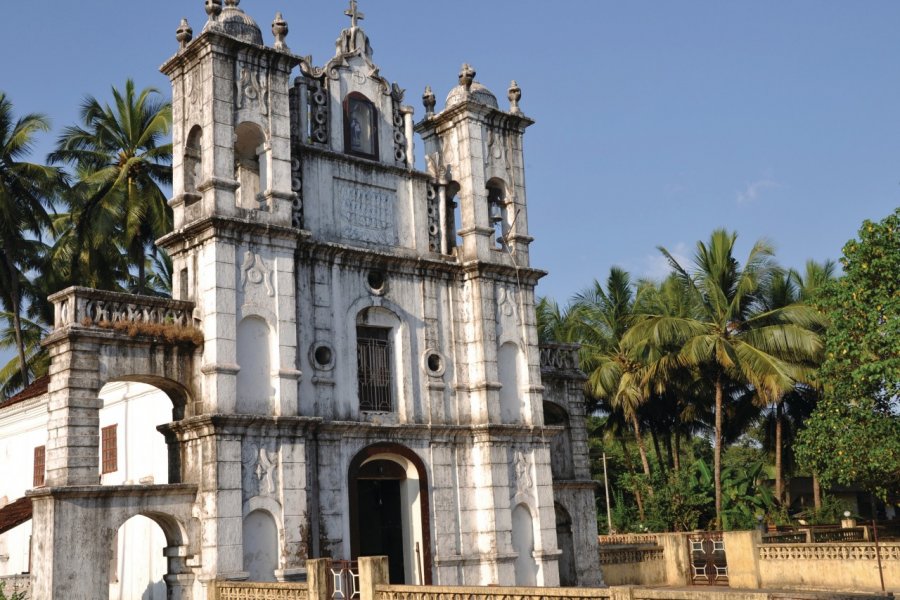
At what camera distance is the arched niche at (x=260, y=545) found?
1864cm

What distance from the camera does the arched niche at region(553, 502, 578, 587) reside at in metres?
24.8

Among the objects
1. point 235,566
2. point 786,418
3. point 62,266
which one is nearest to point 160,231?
point 62,266

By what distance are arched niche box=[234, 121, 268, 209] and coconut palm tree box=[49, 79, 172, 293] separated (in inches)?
461

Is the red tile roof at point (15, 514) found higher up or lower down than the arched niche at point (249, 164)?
lower down

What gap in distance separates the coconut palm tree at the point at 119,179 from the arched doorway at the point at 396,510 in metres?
14.8

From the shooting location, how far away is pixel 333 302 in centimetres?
2123

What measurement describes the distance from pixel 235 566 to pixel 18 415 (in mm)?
14082

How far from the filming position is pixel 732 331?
35.9 metres

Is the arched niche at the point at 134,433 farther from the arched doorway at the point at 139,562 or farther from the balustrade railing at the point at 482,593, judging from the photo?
the balustrade railing at the point at 482,593

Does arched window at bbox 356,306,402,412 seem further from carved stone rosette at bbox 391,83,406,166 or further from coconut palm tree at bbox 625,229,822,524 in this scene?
coconut palm tree at bbox 625,229,822,524

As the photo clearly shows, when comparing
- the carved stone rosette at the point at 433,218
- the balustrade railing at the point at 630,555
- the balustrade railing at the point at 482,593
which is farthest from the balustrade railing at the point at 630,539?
the balustrade railing at the point at 482,593

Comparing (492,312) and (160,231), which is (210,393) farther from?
(160,231)

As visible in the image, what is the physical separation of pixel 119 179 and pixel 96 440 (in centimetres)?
1702

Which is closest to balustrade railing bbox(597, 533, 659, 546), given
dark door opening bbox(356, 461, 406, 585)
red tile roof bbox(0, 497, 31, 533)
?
dark door opening bbox(356, 461, 406, 585)
